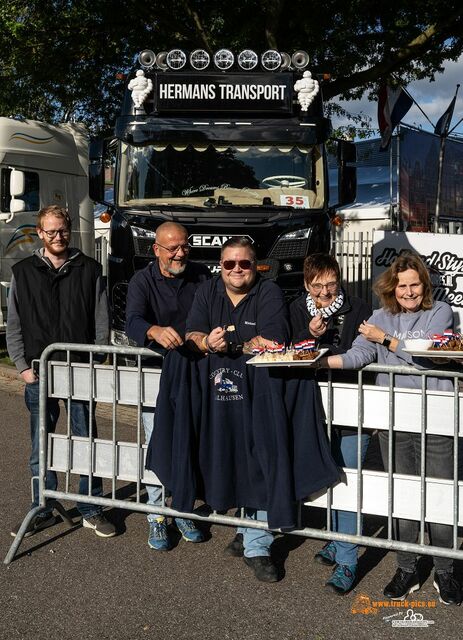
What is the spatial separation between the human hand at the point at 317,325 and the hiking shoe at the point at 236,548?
132 centimetres

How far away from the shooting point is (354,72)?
13.3 meters

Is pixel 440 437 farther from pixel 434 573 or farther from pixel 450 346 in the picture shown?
pixel 434 573

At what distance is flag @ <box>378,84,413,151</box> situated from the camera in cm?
1291

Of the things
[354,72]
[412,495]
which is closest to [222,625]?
[412,495]

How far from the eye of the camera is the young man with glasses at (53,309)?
4801 millimetres

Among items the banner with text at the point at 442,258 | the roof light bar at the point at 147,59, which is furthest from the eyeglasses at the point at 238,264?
the banner with text at the point at 442,258

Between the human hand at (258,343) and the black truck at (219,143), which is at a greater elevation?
the black truck at (219,143)

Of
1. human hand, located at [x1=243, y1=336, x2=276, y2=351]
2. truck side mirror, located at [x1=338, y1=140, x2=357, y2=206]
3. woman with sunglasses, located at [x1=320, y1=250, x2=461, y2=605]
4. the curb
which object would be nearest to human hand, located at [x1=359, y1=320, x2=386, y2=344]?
woman with sunglasses, located at [x1=320, y1=250, x2=461, y2=605]

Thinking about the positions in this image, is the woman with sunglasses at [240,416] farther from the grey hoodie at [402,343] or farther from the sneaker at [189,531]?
the sneaker at [189,531]

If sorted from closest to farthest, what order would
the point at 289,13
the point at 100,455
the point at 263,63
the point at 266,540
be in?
the point at 266,540
the point at 100,455
the point at 263,63
the point at 289,13

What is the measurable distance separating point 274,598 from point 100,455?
134 cm

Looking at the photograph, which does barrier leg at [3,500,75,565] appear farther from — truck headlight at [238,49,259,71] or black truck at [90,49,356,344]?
truck headlight at [238,49,259,71]

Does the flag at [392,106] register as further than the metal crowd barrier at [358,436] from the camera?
Yes

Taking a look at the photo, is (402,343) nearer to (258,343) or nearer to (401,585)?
(258,343)
